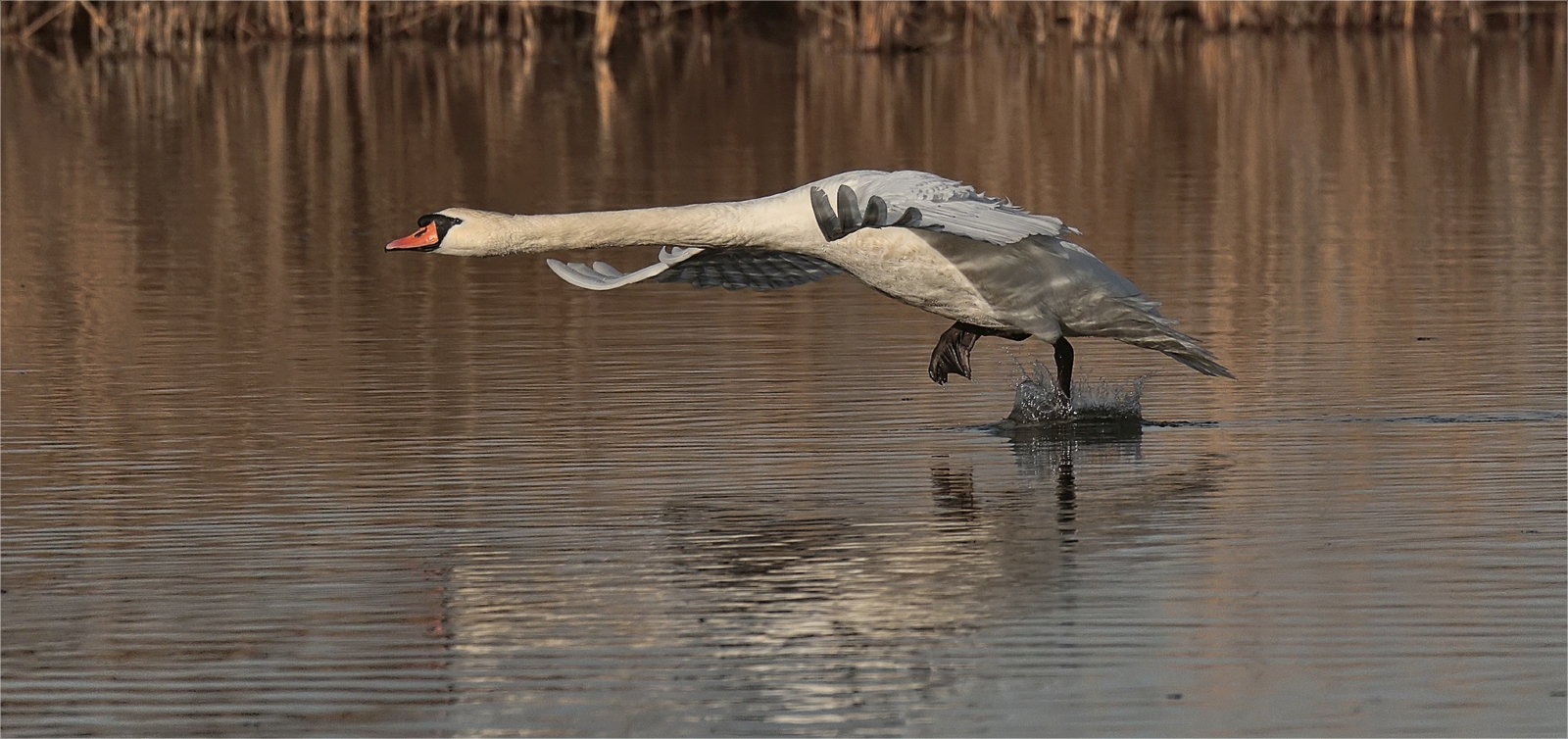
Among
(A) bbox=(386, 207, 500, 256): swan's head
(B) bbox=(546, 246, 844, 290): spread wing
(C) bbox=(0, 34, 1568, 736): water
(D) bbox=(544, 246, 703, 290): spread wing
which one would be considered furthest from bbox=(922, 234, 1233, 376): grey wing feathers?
(A) bbox=(386, 207, 500, 256): swan's head

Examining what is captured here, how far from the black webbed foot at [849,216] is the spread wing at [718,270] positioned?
1.21m

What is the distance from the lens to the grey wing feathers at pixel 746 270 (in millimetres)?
10219

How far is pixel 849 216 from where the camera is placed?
340 inches

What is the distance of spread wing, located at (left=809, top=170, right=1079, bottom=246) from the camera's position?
8625 mm

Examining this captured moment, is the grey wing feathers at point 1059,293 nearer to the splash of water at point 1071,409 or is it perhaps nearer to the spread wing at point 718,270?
the splash of water at point 1071,409

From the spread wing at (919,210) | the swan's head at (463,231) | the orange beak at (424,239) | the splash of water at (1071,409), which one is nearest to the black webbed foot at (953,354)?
the splash of water at (1071,409)

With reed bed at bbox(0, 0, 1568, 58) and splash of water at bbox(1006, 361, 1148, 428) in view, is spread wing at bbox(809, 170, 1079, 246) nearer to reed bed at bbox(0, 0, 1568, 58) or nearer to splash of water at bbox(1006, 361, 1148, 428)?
splash of water at bbox(1006, 361, 1148, 428)

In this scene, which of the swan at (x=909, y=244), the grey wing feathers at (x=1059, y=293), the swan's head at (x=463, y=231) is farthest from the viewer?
the grey wing feathers at (x=1059, y=293)

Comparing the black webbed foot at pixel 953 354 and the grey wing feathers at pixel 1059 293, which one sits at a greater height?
the grey wing feathers at pixel 1059 293

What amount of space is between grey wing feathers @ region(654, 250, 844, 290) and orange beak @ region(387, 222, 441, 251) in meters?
1.29

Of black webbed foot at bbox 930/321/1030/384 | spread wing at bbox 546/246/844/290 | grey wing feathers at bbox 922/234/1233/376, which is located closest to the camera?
grey wing feathers at bbox 922/234/1233/376

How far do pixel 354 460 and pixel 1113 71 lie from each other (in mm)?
23334

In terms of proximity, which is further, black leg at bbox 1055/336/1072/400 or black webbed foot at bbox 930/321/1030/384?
black webbed foot at bbox 930/321/1030/384

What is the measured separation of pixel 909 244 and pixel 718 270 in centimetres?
120
